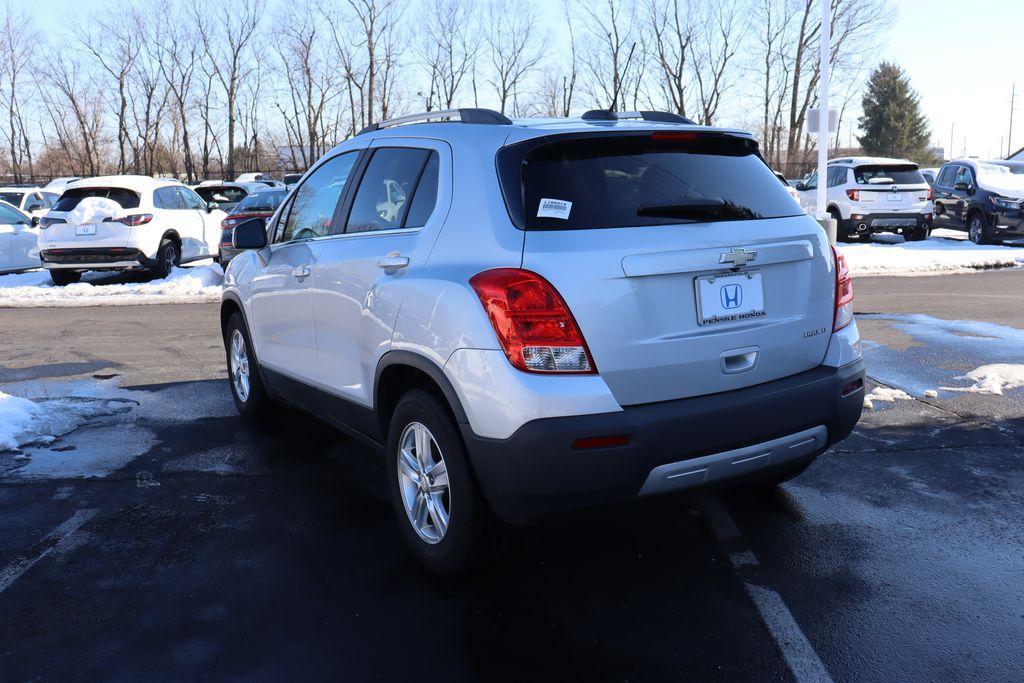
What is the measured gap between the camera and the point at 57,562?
12.2 ft

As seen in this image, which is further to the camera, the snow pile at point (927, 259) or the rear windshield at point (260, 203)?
the rear windshield at point (260, 203)

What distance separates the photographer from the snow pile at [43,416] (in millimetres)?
5503

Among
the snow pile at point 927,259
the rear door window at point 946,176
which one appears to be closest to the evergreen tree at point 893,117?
the rear door window at point 946,176

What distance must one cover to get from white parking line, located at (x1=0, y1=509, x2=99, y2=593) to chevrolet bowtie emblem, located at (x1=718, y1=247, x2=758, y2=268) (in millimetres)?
3069

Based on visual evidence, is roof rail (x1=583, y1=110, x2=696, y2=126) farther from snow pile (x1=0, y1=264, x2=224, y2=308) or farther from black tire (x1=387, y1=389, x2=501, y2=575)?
snow pile (x1=0, y1=264, x2=224, y2=308)

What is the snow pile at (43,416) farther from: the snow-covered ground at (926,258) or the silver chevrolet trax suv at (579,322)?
the snow-covered ground at (926,258)

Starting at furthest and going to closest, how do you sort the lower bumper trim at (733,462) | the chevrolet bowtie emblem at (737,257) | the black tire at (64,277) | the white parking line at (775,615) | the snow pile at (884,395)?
1. the black tire at (64,277)
2. the snow pile at (884,395)
3. the chevrolet bowtie emblem at (737,257)
4. the lower bumper trim at (733,462)
5. the white parking line at (775,615)

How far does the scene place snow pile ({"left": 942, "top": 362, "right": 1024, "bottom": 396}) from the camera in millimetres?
6328

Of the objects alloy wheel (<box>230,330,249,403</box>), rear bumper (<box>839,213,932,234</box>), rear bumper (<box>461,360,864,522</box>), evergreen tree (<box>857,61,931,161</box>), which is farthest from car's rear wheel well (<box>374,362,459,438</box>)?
evergreen tree (<box>857,61,931,161</box>)

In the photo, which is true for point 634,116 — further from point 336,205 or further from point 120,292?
point 120,292

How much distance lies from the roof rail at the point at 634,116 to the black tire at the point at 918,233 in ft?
58.5

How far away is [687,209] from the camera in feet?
10.7

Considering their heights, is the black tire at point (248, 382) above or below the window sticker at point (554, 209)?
below

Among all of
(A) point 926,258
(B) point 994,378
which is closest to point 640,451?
(B) point 994,378
